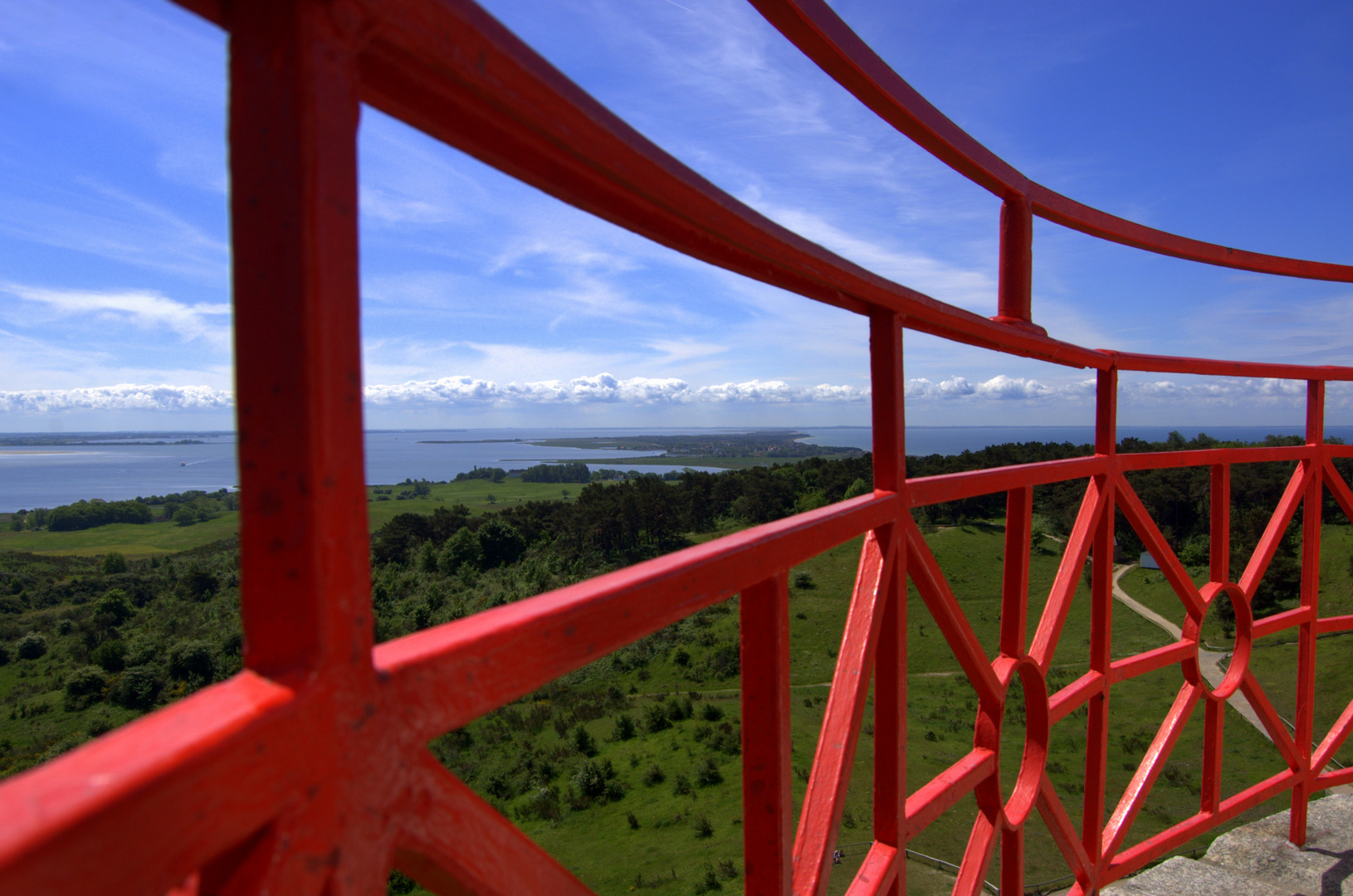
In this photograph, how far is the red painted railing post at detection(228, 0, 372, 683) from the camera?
59cm

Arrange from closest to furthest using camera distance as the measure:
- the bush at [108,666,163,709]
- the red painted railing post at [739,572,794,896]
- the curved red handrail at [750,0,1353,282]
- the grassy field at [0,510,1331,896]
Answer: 1. the red painted railing post at [739,572,794,896]
2. the curved red handrail at [750,0,1353,282]
3. the grassy field at [0,510,1331,896]
4. the bush at [108,666,163,709]

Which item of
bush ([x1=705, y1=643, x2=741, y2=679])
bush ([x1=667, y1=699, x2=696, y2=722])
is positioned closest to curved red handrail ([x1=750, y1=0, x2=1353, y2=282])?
bush ([x1=667, y1=699, x2=696, y2=722])

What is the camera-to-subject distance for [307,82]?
0.59m

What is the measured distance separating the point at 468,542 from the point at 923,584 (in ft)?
149

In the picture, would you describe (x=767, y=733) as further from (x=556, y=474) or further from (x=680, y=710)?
(x=556, y=474)

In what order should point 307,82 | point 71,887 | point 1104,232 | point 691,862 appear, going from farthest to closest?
1. point 691,862
2. point 1104,232
3. point 307,82
4. point 71,887

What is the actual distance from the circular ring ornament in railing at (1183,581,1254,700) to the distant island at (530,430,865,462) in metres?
56.9

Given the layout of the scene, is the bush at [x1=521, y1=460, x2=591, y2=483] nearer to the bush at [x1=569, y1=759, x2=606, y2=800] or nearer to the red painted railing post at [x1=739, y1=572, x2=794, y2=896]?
the bush at [x1=569, y1=759, x2=606, y2=800]

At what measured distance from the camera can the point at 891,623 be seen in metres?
1.93

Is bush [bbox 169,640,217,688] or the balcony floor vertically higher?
the balcony floor

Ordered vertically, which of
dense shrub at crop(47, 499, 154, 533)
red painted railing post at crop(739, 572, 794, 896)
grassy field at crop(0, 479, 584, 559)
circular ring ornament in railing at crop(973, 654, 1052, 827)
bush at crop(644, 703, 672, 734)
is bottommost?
bush at crop(644, 703, 672, 734)

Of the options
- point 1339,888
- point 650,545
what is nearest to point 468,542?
point 650,545

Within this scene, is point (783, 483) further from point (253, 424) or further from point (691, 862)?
point (253, 424)

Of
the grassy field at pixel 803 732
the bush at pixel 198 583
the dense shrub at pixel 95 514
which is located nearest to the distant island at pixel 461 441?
the grassy field at pixel 803 732
